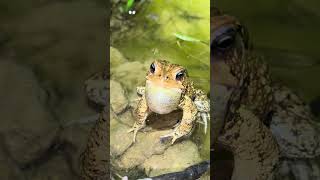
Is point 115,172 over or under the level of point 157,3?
under

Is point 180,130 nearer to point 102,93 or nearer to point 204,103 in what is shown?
point 204,103

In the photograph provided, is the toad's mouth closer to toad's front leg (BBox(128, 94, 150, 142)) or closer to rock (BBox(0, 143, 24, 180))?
toad's front leg (BBox(128, 94, 150, 142))

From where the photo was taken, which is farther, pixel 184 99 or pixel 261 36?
pixel 261 36

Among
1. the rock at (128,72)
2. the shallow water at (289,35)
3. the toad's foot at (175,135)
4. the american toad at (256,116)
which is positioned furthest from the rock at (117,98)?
the shallow water at (289,35)

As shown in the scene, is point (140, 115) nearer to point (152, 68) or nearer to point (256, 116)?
point (152, 68)

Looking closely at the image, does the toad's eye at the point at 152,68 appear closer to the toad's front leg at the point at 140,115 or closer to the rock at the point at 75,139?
the toad's front leg at the point at 140,115

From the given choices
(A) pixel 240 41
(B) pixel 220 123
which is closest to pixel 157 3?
A: (A) pixel 240 41
